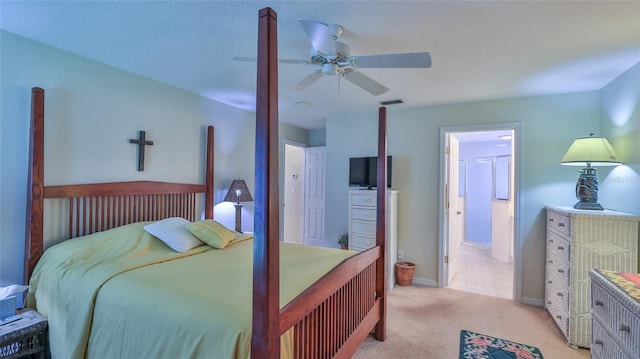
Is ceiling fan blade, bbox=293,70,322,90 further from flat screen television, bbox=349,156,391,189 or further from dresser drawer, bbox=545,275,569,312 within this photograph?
dresser drawer, bbox=545,275,569,312

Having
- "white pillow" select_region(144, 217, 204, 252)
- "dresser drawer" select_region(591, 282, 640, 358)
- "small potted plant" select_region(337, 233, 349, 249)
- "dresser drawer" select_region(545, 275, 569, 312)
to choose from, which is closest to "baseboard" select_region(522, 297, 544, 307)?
"dresser drawer" select_region(545, 275, 569, 312)

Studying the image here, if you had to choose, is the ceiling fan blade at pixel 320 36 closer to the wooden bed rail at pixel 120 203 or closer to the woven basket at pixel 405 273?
the wooden bed rail at pixel 120 203

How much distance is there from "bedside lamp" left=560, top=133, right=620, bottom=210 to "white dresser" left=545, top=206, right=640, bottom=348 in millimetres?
196

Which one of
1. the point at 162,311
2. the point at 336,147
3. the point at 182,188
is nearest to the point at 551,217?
the point at 336,147

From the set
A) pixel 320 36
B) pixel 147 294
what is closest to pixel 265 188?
pixel 320 36

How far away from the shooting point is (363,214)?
3.74 metres

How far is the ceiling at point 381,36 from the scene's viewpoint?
1.67 meters

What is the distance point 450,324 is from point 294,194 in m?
3.65

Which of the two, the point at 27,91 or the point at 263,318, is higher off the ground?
the point at 27,91

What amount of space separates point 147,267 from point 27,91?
1.61 meters

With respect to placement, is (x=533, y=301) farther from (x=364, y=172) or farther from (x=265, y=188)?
(x=265, y=188)

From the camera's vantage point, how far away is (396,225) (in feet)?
12.9

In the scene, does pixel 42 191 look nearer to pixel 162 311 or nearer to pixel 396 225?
pixel 162 311

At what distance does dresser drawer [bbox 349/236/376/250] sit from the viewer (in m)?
3.68
